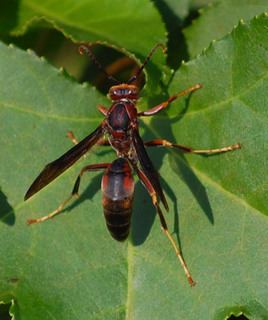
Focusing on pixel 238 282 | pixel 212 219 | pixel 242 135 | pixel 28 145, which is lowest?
pixel 238 282

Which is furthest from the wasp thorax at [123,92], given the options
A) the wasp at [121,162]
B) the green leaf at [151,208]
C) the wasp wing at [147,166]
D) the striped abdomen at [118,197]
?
the striped abdomen at [118,197]

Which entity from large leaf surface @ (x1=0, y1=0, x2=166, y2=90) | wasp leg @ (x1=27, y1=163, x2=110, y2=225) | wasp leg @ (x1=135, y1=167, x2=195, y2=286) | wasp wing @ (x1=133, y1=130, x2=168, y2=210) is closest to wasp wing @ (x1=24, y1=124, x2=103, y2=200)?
wasp leg @ (x1=27, y1=163, x2=110, y2=225)

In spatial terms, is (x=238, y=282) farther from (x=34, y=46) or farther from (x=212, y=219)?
(x=34, y=46)

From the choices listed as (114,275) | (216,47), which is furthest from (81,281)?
(216,47)

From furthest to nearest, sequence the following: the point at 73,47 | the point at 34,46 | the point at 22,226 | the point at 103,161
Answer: the point at 73,47, the point at 34,46, the point at 103,161, the point at 22,226

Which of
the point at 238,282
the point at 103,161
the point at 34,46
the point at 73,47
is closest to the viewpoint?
the point at 238,282

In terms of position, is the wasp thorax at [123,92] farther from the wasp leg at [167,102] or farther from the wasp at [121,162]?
the wasp leg at [167,102]

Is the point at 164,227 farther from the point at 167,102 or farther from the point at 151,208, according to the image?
the point at 167,102
